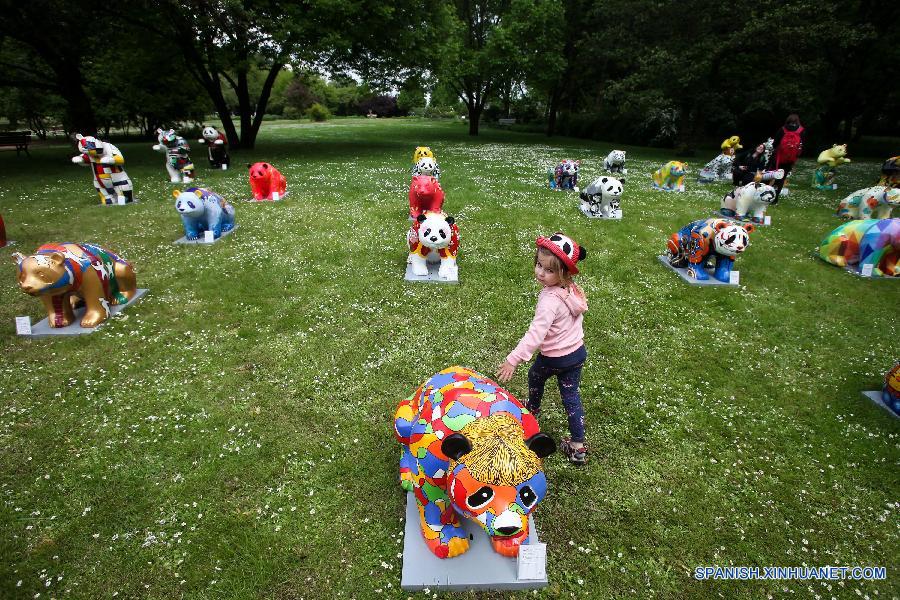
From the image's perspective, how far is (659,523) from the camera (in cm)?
398

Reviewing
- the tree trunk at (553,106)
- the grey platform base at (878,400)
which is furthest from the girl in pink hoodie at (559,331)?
the tree trunk at (553,106)

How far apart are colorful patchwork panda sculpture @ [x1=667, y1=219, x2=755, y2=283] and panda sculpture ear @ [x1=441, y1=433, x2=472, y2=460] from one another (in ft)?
24.0

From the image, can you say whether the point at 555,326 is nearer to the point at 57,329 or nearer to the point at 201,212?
the point at 57,329

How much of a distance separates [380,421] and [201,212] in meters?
7.57

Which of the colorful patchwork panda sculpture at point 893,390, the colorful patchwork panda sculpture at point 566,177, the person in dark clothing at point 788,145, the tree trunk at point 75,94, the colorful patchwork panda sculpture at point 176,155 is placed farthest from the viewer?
the tree trunk at point 75,94

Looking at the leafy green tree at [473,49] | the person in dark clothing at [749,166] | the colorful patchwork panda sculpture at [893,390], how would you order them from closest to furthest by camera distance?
the colorful patchwork panda sculpture at [893,390]
the person in dark clothing at [749,166]
the leafy green tree at [473,49]

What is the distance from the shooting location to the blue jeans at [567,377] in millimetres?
4152

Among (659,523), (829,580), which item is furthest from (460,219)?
(829,580)

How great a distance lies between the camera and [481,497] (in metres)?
2.81

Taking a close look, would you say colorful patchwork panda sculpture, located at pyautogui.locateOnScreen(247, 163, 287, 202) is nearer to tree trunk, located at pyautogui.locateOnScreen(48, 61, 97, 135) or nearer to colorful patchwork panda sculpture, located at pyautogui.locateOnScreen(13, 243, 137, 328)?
colorful patchwork panda sculpture, located at pyautogui.locateOnScreen(13, 243, 137, 328)

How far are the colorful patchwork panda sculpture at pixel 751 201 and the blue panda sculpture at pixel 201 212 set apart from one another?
13515 millimetres

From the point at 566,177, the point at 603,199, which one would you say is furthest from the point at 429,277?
the point at 566,177

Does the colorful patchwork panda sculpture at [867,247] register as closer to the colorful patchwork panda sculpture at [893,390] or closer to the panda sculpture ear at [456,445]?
the colorful patchwork panda sculpture at [893,390]

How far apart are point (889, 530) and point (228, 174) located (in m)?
19.9
